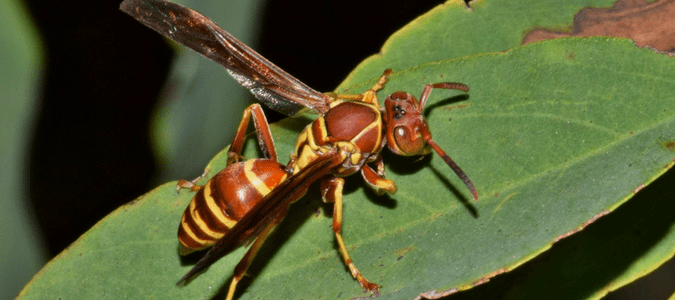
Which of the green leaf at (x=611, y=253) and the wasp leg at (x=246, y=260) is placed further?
the wasp leg at (x=246, y=260)

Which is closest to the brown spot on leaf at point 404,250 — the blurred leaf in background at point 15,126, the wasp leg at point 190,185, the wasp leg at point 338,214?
the wasp leg at point 338,214

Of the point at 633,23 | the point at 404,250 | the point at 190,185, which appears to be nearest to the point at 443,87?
the point at 404,250

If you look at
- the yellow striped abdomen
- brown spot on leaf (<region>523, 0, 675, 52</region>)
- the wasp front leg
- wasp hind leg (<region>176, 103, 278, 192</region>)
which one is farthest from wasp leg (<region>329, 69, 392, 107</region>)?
brown spot on leaf (<region>523, 0, 675, 52</region>)

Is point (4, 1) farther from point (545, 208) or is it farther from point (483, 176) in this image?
point (545, 208)

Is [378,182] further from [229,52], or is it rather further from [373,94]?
[229,52]

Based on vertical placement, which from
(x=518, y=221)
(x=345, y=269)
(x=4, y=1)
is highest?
(x=4, y=1)

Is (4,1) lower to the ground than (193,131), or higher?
higher

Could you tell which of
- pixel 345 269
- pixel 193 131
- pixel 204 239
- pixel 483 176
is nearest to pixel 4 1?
pixel 193 131

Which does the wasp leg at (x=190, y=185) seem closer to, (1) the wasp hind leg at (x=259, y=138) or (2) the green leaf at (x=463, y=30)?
(1) the wasp hind leg at (x=259, y=138)
